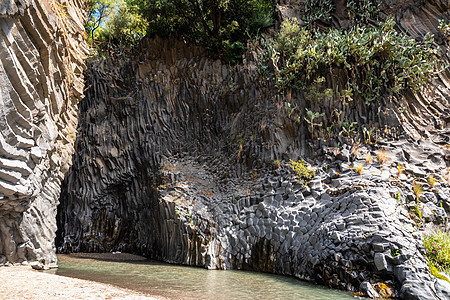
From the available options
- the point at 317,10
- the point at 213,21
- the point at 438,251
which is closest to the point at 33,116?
the point at 438,251

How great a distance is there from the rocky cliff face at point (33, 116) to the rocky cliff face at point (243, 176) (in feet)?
14.0

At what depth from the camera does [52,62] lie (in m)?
7.60

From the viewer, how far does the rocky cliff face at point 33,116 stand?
19.5 feet

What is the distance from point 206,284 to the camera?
728 cm

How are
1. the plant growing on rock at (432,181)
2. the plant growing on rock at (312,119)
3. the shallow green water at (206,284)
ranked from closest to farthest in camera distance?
the shallow green water at (206,284), the plant growing on rock at (432,181), the plant growing on rock at (312,119)

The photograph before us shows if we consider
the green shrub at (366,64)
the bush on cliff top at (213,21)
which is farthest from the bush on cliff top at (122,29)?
the green shrub at (366,64)

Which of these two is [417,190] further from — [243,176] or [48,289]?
[48,289]

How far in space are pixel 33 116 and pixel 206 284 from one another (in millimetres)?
5332

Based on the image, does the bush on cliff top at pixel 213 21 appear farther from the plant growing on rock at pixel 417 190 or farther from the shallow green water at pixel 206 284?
the shallow green water at pixel 206 284

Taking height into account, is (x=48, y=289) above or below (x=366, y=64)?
below

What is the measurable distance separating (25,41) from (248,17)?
11822mm

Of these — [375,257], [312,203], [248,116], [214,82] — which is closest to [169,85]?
[214,82]

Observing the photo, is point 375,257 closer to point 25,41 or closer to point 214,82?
point 25,41

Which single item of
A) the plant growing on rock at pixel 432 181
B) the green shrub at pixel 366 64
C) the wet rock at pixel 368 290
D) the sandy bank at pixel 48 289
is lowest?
the sandy bank at pixel 48 289
